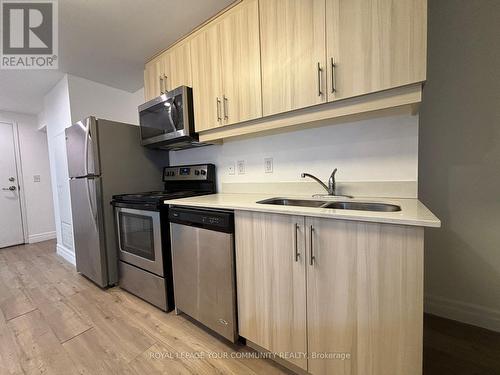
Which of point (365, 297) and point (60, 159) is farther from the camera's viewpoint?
point (60, 159)

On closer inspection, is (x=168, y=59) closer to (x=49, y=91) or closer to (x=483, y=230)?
(x=49, y=91)

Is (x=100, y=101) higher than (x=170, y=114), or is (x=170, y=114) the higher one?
(x=100, y=101)

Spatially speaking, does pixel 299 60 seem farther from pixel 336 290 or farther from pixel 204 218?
pixel 336 290

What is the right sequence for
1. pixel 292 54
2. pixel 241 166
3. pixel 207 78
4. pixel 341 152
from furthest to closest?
pixel 241 166 → pixel 207 78 → pixel 341 152 → pixel 292 54

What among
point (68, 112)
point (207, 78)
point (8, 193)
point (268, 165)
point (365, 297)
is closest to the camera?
point (365, 297)

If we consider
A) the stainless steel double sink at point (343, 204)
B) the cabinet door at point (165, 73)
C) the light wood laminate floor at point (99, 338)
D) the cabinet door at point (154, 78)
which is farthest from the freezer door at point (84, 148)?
the stainless steel double sink at point (343, 204)

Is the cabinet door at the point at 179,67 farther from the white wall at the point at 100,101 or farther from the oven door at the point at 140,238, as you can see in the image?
the white wall at the point at 100,101

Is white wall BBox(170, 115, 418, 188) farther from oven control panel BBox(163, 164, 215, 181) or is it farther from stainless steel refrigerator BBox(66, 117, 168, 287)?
stainless steel refrigerator BBox(66, 117, 168, 287)

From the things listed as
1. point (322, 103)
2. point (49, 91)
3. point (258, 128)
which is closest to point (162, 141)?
point (258, 128)


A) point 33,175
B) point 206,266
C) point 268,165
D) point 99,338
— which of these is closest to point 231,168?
point 268,165

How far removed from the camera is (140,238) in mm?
1818

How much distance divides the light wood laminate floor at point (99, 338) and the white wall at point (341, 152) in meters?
1.22

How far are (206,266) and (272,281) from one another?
1.49ft

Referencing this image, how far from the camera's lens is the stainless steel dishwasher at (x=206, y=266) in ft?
4.14
